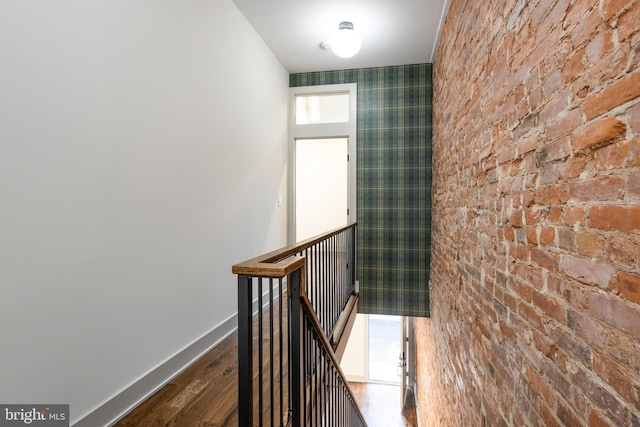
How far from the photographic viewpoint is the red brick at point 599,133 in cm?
76

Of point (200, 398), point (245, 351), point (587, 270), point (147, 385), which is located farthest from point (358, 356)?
point (587, 270)

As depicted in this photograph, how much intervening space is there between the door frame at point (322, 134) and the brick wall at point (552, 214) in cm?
240

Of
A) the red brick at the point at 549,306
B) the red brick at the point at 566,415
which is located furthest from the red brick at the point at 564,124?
the red brick at the point at 566,415

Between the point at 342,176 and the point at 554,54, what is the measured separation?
5367 millimetres

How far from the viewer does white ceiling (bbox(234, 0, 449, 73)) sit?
116 inches

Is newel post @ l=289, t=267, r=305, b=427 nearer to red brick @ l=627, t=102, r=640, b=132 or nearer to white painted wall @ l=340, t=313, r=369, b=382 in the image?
red brick @ l=627, t=102, r=640, b=132

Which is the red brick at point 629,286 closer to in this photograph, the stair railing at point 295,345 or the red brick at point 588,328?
the red brick at point 588,328

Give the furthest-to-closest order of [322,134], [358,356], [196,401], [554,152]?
[358,356] < [322,134] < [196,401] < [554,152]

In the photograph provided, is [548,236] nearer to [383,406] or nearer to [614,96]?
[614,96]

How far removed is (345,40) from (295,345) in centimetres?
290

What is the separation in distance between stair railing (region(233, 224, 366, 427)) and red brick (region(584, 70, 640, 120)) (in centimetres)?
100

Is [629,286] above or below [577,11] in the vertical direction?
below

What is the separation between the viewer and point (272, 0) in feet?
9.41

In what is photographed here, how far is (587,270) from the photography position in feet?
2.83
